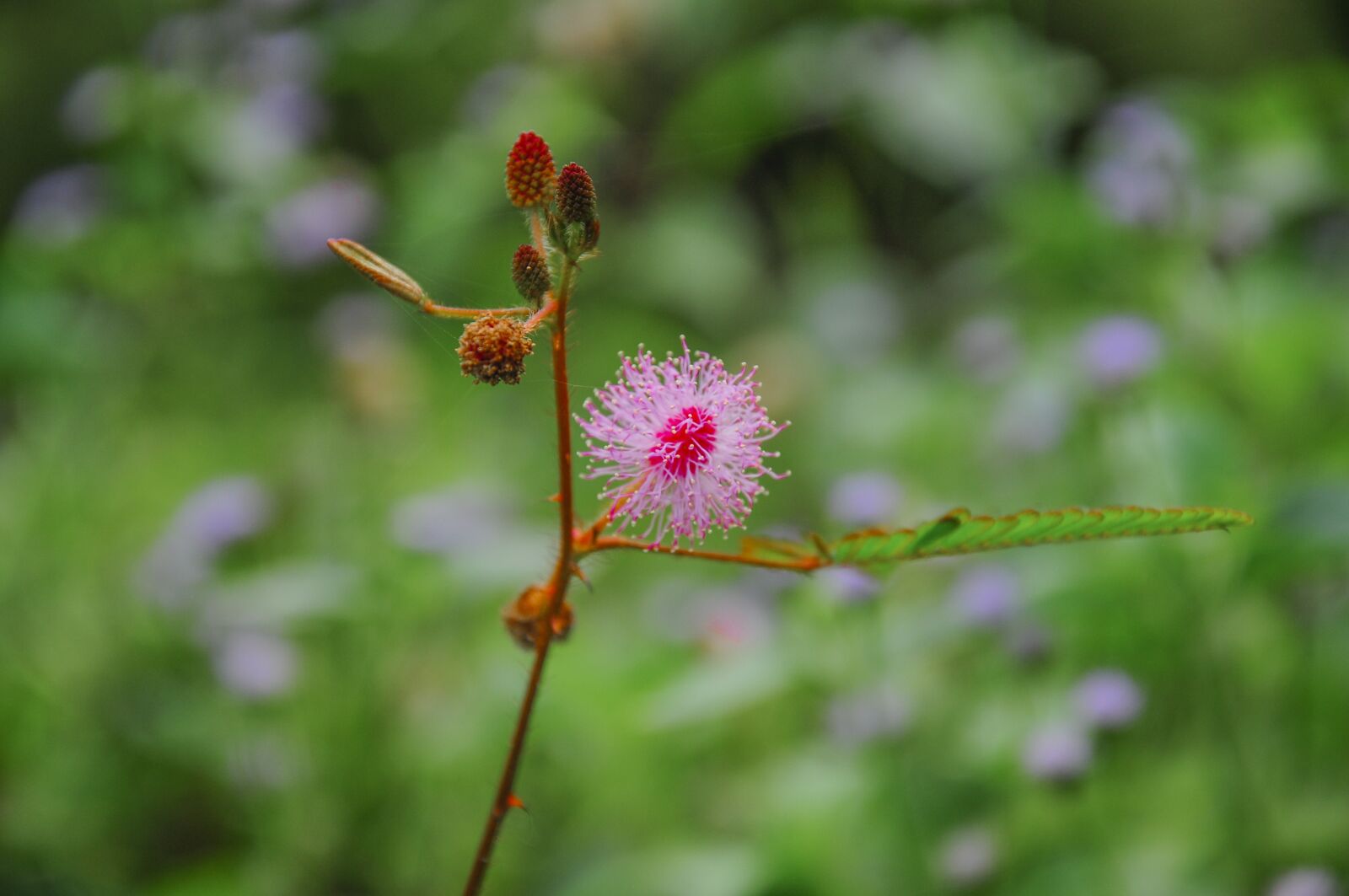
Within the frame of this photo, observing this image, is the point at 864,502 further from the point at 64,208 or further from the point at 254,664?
the point at 64,208

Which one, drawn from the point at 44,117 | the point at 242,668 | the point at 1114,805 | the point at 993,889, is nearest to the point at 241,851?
the point at 242,668

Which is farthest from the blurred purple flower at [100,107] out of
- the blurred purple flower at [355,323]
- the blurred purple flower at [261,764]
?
the blurred purple flower at [261,764]

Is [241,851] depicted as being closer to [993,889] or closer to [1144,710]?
[993,889]

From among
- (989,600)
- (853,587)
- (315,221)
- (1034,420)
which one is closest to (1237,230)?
(1034,420)

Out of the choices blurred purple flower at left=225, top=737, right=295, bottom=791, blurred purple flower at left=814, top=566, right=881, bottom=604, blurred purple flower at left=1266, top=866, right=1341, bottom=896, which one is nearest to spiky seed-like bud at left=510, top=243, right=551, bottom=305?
blurred purple flower at left=814, top=566, right=881, bottom=604

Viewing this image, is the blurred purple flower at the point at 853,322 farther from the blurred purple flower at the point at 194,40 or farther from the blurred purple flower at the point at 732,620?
the blurred purple flower at the point at 194,40

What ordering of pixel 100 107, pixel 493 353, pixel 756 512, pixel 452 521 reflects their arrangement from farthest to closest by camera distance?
pixel 100 107, pixel 756 512, pixel 452 521, pixel 493 353
